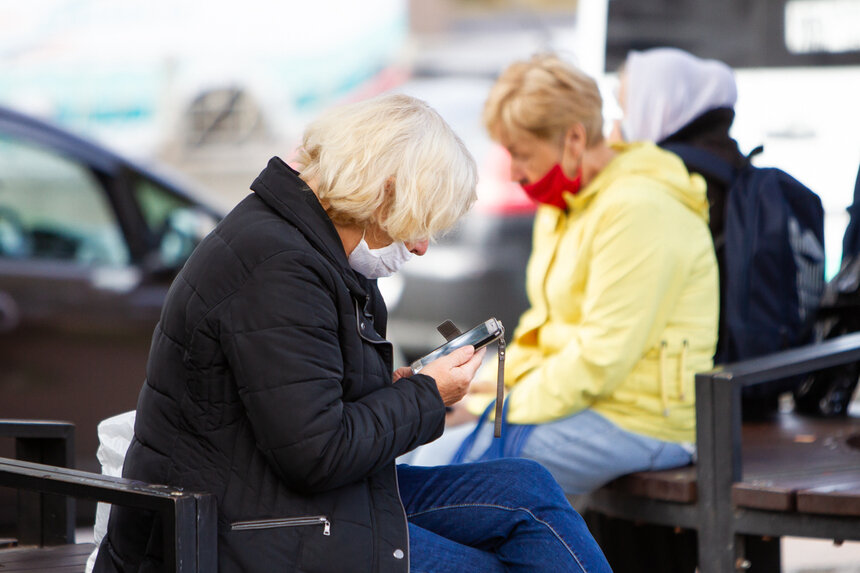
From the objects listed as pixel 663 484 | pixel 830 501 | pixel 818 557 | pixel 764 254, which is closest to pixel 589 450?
pixel 663 484

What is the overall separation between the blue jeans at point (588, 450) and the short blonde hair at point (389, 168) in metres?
1.03

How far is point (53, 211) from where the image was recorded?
6105mm

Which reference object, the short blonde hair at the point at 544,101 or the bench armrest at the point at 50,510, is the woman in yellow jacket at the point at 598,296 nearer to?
the short blonde hair at the point at 544,101

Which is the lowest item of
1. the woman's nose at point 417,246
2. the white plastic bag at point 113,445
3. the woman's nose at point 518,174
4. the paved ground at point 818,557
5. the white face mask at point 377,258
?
the paved ground at point 818,557

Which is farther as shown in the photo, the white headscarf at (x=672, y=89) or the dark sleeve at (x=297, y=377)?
the white headscarf at (x=672, y=89)

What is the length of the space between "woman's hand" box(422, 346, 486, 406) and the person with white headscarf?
1668mm

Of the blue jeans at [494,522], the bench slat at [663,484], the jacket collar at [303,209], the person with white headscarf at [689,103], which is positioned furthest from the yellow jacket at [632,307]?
the jacket collar at [303,209]

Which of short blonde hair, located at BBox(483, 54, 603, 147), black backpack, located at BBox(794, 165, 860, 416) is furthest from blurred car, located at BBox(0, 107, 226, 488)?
black backpack, located at BBox(794, 165, 860, 416)

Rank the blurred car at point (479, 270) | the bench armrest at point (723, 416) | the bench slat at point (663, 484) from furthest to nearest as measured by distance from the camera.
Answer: the blurred car at point (479, 270) < the bench slat at point (663, 484) < the bench armrest at point (723, 416)

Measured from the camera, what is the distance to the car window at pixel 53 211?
5426 millimetres

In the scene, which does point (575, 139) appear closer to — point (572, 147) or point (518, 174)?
point (572, 147)

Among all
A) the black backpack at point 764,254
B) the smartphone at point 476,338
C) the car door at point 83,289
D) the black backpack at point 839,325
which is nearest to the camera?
the smartphone at point 476,338

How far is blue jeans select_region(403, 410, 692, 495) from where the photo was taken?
3197 millimetres

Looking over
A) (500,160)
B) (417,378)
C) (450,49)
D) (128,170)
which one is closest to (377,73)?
(450,49)
